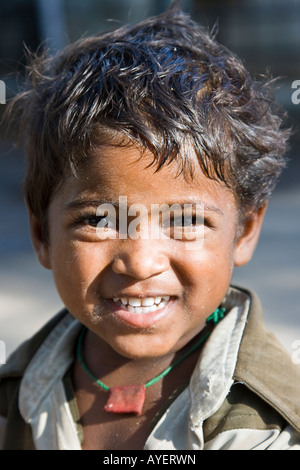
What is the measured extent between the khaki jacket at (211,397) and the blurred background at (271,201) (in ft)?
2.01

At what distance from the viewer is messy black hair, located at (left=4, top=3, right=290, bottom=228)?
1.24 metres

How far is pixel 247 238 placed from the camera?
1478 mm

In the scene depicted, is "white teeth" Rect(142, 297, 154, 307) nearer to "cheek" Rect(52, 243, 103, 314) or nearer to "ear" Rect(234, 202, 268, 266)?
"cheek" Rect(52, 243, 103, 314)

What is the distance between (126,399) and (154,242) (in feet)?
1.26

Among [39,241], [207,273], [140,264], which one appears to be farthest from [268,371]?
[39,241]

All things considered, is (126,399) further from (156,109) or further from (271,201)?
(271,201)

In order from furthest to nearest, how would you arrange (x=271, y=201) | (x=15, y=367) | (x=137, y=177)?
(x=271, y=201) < (x=15, y=367) < (x=137, y=177)

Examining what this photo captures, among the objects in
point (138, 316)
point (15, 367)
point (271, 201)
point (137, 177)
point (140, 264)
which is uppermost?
point (137, 177)

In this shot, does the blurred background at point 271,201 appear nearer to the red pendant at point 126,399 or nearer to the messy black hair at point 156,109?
the messy black hair at point 156,109

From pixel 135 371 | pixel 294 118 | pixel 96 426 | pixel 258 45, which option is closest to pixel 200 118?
pixel 135 371

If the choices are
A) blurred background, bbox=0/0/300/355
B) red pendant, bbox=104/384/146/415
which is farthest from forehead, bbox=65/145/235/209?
blurred background, bbox=0/0/300/355

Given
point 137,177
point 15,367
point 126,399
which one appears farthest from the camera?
point 15,367

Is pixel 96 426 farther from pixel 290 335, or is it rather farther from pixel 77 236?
pixel 290 335

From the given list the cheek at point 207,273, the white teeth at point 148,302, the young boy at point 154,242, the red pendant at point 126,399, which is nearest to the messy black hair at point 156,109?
the young boy at point 154,242
